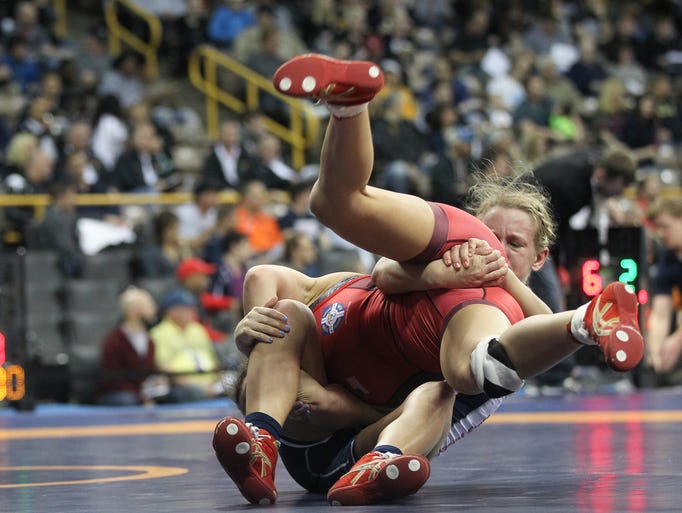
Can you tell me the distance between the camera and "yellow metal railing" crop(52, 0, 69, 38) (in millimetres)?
13227

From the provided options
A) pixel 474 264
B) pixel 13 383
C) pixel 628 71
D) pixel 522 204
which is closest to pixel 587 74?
pixel 628 71

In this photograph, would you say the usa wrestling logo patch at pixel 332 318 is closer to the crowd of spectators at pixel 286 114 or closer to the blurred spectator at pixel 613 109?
the crowd of spectators at pixel 286 114

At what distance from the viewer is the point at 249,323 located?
136 inches

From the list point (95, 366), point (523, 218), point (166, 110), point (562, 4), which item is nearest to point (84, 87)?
point (166, 110)

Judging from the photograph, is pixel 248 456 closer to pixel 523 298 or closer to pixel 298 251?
pixel 523 298

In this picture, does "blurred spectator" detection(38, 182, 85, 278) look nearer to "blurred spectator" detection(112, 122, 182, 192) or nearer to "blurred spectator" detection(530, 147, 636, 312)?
"blurred spectator" detection(112, 122, 182, 192)

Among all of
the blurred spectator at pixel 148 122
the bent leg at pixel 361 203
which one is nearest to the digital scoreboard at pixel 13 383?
the blurred spectator at pixel 148 122

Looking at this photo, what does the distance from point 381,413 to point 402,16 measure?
11610 millimetres

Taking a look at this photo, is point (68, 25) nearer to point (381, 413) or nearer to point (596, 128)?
point (596, 128)

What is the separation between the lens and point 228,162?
1101 cm

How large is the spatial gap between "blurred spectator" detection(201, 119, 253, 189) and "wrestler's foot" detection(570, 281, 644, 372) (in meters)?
7.97

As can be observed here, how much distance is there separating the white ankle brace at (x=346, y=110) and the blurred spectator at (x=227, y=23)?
10.6 m

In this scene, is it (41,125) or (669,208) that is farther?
(41,125)

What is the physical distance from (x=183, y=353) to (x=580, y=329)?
20.0ft
